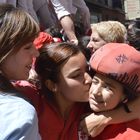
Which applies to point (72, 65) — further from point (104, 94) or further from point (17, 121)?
point (17, 121)

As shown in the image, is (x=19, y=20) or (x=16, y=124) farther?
(x=19, y=20)

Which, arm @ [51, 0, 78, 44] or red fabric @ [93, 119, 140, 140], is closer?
red fabric @ [93, 119, 140, 140]

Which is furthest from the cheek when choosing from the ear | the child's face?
the ear

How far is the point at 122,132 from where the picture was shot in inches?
75.2

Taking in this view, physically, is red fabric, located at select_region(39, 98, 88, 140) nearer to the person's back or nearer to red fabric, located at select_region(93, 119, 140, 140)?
red fabric, located at select_region(93, 119, 140, 140)

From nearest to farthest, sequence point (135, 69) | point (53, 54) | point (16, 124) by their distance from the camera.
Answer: point (16, 124) < point (135, 69) < point (53, 54)

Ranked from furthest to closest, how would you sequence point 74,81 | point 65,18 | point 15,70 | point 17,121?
point 65,18 < point 74,81 < point 15,70 < point 17,121

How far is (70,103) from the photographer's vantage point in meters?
2.00

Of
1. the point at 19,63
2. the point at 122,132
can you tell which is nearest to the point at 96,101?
the point at 122,132

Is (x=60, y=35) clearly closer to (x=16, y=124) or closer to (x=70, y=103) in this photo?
(x=70, y=103)

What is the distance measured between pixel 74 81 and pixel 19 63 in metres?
0.31

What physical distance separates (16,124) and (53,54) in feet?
1.76

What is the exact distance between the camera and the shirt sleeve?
150cm

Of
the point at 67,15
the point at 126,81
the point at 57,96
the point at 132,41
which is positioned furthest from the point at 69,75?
the point at 132,41
